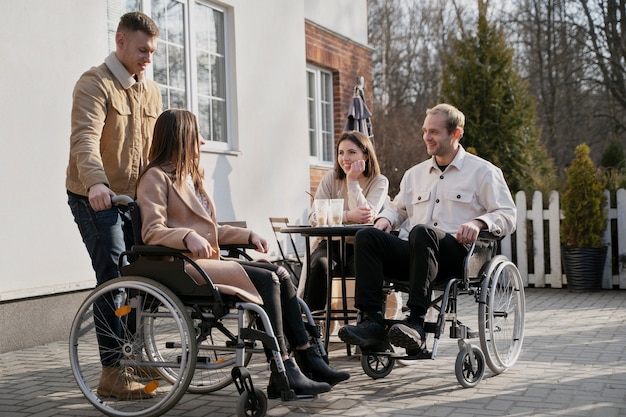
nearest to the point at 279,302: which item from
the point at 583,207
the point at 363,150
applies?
the point at 363,150

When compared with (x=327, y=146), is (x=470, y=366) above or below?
below

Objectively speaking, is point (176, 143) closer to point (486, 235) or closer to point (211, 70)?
point (486, 235)

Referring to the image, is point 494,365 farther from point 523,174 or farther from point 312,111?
point 523,174

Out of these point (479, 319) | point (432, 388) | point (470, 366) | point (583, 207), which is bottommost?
point (432, 388)

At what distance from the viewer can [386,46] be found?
30.8 m

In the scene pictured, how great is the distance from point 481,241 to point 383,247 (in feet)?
1.88

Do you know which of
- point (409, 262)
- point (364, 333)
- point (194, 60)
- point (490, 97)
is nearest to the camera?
point (364, 333)

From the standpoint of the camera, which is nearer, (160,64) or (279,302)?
(279,302)

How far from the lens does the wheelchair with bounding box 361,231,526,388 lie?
14.8 ft

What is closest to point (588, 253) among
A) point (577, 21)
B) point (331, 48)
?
point (331, 48)

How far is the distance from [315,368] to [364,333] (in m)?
0.43

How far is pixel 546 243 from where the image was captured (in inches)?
400

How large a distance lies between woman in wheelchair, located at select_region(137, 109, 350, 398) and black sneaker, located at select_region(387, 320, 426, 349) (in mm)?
371

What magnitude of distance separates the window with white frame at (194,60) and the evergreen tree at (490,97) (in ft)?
19.2
